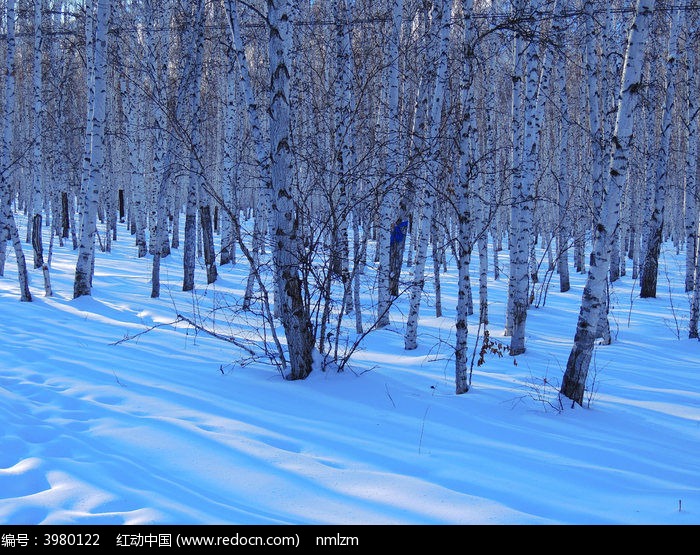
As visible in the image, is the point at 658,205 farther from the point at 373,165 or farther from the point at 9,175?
the point at 9,175

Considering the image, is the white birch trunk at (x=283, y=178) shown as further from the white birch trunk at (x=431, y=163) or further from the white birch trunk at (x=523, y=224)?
the white birch trunk at (x=523, y=224)

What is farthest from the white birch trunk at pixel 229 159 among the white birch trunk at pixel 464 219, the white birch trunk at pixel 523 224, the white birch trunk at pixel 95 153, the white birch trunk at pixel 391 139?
the white birch trunk at pixel 464 219

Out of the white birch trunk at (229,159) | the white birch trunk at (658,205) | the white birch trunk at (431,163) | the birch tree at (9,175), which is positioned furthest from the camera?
the white birch trunk at (229,159)

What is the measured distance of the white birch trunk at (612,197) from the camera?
5738 mm

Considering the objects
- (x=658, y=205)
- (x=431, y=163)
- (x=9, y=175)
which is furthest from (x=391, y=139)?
(x=658, y=205)

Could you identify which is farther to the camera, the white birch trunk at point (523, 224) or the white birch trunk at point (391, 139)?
the white birch trunk at point (391, 139)

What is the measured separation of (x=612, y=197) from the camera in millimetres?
5844

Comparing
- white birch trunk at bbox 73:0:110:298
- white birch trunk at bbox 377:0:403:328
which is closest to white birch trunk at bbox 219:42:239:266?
white birch trunk at bbox 73:0:110:298

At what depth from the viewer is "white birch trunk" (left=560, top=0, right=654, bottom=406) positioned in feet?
18.8

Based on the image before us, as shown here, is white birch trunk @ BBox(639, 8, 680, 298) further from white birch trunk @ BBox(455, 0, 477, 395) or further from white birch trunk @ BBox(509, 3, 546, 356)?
white birch trunk @ BBox(455, 0, 477, 395)

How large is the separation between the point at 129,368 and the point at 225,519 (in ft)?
12.8

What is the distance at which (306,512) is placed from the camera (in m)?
3.47
